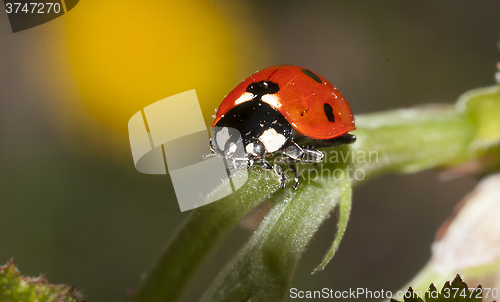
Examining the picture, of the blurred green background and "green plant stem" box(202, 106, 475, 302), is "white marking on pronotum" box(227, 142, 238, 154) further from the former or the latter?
the blurred green background

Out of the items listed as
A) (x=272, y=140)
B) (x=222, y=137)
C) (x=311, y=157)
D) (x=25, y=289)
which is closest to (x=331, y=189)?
(x=311, y=157)

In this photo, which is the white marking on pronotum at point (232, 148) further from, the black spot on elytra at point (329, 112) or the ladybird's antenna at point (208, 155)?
the black spot on elytra at point (329, 112)

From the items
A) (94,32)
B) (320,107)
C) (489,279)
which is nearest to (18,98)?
(94,32)

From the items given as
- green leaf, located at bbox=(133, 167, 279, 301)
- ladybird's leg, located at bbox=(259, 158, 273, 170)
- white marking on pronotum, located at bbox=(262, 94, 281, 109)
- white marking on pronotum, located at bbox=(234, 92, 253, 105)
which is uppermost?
white marking on pronotum, located at bbox=(234, 92, 253, 105)

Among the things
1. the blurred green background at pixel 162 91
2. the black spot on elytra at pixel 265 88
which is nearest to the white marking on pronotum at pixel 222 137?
the black spot on elytra at pixel 265 88

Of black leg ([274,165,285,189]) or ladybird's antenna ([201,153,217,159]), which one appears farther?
ladybird's antenna ([201,153,217,159])

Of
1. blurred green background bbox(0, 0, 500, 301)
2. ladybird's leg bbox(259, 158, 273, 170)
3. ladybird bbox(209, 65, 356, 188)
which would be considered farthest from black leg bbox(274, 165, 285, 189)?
Result: blurred green background bbox(0, 0, 500, 301)

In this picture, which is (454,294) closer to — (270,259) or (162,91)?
(270,259)
